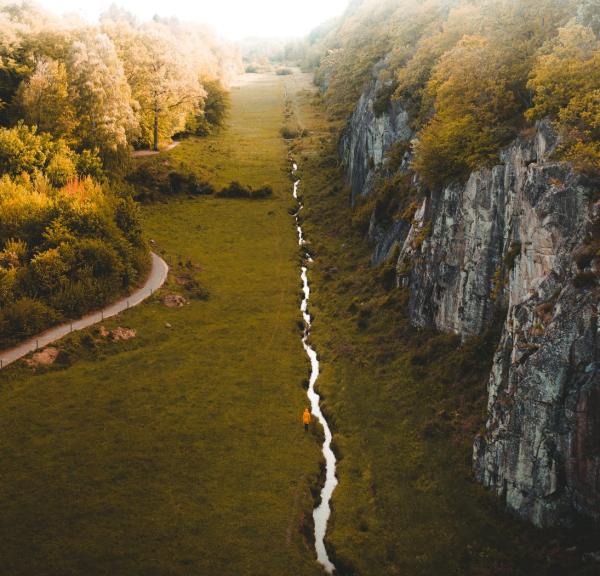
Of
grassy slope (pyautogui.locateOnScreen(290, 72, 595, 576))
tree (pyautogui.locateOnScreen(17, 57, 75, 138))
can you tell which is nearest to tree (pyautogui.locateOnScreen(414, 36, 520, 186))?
grassy slope (pyautogui.locateOnScreen(290, 72, 595, 576))

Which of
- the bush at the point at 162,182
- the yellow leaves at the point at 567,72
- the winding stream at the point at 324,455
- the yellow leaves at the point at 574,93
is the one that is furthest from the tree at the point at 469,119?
the bush at the point at 162,182

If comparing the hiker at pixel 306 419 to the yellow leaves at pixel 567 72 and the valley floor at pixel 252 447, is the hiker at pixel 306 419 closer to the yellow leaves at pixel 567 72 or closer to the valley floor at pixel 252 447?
the valley floor at pixel 252 447

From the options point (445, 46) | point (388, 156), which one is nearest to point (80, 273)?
point (388, 156)

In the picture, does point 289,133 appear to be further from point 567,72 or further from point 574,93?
point 574,93

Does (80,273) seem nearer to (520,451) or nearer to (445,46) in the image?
(520,451)

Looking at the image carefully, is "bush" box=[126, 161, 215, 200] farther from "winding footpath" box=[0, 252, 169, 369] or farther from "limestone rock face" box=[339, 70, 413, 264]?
"limestone rock face" box=[339, 70, 413, 264]
